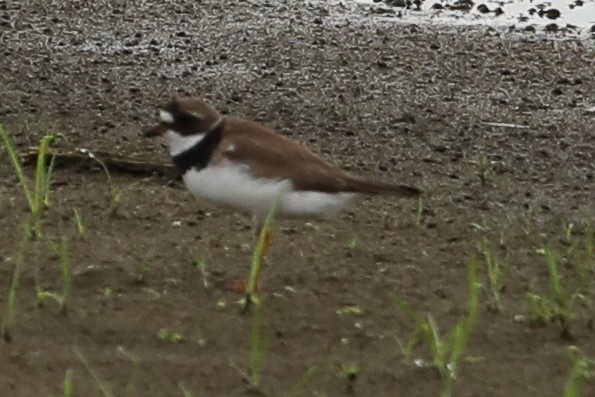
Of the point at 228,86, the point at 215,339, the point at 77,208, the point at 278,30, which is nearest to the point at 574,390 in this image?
the point at 215,339

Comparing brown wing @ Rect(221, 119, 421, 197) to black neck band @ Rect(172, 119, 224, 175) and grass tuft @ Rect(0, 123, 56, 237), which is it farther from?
grass tuft @ Rect(0, 123, 56, 237)

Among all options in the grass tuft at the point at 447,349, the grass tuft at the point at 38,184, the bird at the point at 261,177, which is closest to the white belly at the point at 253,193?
the bird at the point at 261,177

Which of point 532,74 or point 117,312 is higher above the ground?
point 117,312

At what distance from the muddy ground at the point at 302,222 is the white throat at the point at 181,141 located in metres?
0.37

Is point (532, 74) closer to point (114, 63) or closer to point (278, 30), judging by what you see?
point (278, 30)

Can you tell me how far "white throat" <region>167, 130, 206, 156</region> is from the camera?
198 inches

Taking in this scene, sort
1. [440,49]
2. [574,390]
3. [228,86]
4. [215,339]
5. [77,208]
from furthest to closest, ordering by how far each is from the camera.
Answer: [440,49], [228,86], [77,208], [215,339], [574,390]

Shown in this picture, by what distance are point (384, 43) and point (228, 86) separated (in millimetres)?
1195

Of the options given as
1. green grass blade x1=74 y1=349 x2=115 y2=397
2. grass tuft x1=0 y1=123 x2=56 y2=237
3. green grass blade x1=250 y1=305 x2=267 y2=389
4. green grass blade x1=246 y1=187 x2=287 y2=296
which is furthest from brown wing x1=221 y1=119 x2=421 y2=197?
green grass blade x1=74 y1=349 x2=115 y2=397

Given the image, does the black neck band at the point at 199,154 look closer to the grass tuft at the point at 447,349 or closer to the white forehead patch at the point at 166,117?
the white forehead patch at the point at 166,117

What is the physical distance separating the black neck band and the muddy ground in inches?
13.4

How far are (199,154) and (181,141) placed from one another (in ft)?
0.39

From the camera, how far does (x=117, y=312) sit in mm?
4496

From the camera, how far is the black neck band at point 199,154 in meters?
4.97
